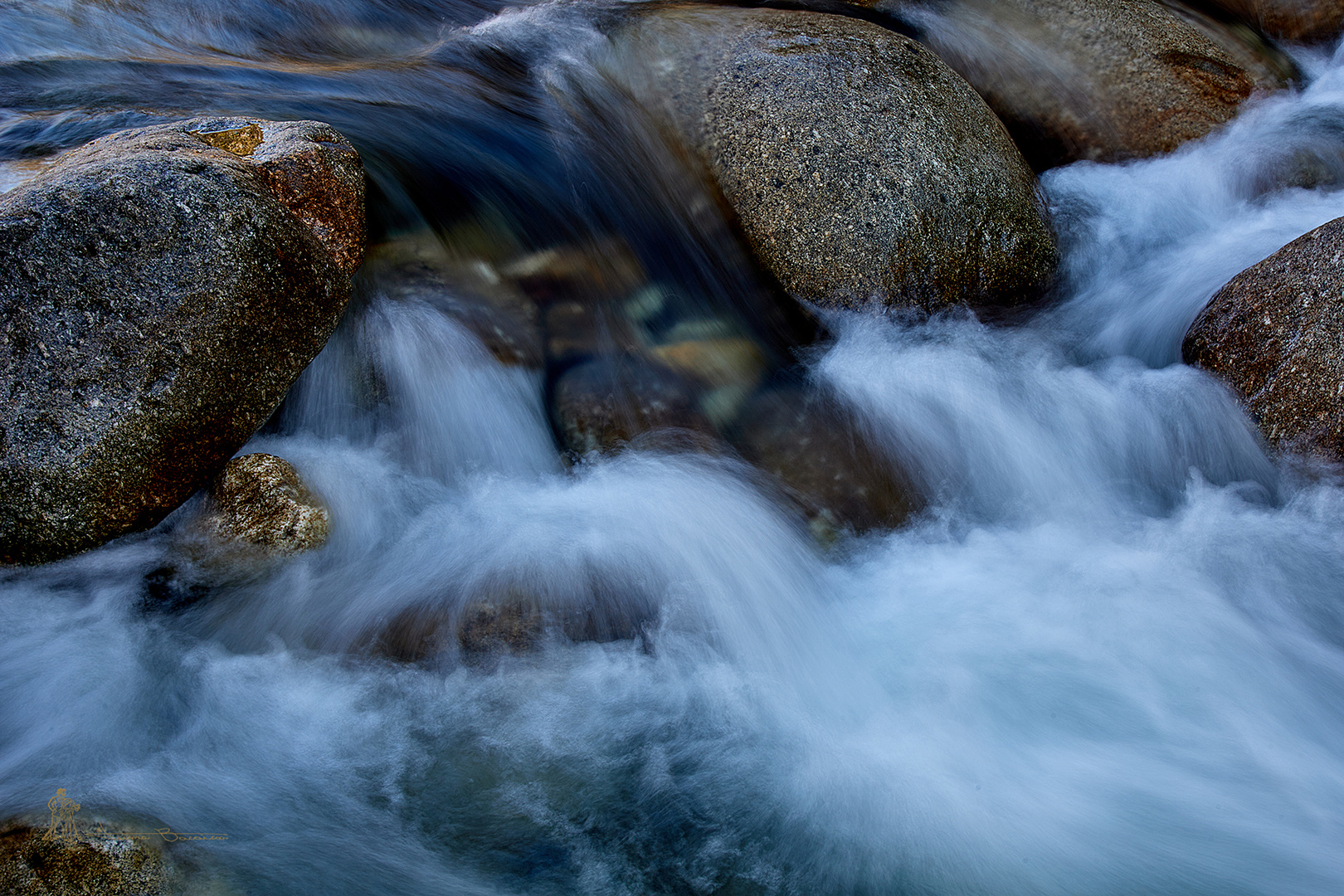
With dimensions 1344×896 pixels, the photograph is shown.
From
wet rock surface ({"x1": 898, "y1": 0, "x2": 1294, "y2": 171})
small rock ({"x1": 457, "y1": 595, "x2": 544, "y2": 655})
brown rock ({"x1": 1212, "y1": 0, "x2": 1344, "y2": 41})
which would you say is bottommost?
small rock ({"x1": 457, "y1": 595, "x2": 544, "y2": 655})

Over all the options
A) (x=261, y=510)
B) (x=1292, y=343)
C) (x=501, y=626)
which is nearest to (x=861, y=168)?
(x=1292, y=343)

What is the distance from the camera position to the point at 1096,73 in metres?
5.83

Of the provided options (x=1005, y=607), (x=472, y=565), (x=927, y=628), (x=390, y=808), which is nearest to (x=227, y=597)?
(x=472, y=565)

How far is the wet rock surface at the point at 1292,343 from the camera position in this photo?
357cm

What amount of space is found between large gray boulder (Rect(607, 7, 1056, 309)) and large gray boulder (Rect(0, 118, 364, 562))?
7.86 ft

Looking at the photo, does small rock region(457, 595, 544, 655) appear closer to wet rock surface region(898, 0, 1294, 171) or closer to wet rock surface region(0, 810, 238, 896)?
wet rock surface region(0, 810, 238, 896)

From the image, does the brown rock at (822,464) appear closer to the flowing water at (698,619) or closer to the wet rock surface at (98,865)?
the flowing water at (698,619)

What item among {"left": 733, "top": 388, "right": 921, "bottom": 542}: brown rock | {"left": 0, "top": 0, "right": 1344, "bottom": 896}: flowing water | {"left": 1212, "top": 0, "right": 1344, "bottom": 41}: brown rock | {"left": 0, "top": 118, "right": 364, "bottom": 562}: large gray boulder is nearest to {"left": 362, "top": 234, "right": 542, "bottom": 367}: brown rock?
{"left": 0, "top": 0, "right": 1344, "bottom": 896}: flowing water

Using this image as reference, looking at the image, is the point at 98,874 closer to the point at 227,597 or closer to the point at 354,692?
the point at 354,692

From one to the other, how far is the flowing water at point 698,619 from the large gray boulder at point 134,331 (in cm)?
28

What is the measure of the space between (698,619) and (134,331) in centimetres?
240

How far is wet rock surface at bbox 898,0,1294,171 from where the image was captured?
5750mm

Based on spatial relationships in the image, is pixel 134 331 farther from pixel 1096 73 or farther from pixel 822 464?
pixel 1096 73

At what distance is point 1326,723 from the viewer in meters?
2.96
